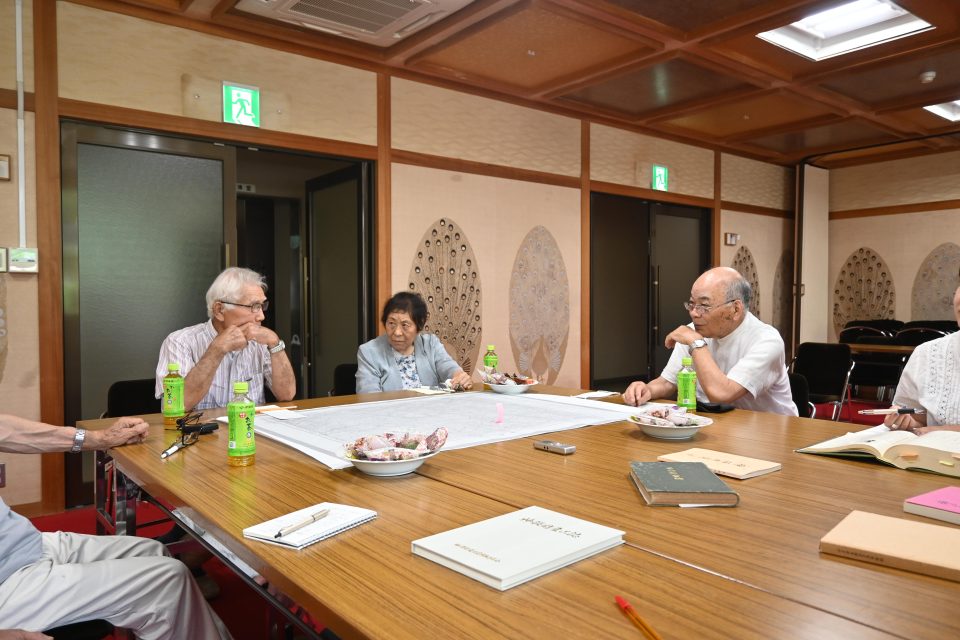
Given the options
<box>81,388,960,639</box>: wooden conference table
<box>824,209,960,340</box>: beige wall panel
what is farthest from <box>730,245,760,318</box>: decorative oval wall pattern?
<box>81,388,960,639</box>: wooden conference table

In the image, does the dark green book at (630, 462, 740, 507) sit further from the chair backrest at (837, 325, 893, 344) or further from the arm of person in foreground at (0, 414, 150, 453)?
the chair backrest at (837, 325, 893, 344)

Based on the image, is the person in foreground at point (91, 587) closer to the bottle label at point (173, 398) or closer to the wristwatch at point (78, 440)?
the wristwatch at point (78, 440)

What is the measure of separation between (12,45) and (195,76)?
35.7 inches

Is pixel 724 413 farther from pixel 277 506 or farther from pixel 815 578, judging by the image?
pixel 277 506

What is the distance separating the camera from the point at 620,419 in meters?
2.19

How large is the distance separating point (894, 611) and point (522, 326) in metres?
4.90

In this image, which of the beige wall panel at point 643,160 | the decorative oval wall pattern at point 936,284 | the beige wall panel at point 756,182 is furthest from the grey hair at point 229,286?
the decorative oval wall pattern at point 936,284

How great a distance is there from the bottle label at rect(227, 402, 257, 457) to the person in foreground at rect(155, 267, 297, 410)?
89 cm

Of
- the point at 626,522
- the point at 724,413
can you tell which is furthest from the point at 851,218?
the point at 626,522

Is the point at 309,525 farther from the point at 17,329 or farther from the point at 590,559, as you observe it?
the point at 17,329

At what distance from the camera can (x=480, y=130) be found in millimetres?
5344

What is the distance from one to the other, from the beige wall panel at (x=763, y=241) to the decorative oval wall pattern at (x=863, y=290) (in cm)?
86

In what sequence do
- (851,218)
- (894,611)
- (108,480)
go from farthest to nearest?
(851,218), (108,480), (894,611)

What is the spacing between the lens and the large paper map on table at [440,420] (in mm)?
1854
